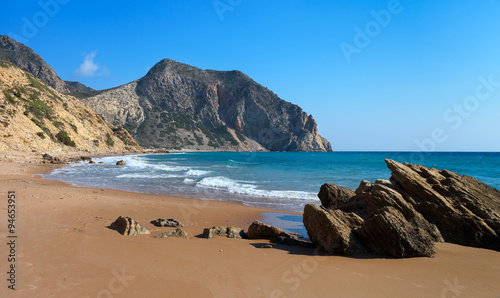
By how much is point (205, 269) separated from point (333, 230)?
10.4 feet

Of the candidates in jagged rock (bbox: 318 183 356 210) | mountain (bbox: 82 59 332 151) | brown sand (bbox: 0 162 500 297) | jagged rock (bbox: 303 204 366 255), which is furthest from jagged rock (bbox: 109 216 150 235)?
mountain (bbox: 82 59 332 151)

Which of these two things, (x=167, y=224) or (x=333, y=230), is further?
(x=167, y=224)

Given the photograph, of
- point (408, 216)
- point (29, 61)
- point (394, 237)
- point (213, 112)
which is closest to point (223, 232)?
point (394, 237)

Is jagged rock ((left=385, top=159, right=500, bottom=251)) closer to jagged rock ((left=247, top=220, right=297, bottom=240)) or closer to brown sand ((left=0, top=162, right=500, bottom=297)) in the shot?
brown sand ((left=0, top=162, right=500, bottom=297))

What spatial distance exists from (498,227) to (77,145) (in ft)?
188

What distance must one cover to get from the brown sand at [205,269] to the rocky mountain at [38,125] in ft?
94.3

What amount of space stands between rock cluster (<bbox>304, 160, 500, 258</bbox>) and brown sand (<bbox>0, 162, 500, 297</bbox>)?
1.40 ft

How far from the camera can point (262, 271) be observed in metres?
4.93

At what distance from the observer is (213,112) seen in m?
163

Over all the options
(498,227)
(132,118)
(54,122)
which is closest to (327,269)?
(498,227)

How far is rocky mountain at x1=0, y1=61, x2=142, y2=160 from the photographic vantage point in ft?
105

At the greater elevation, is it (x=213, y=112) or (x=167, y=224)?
(x=213, y=112)

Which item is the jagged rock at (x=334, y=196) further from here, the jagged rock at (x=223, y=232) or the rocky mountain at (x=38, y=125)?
the rocky mountain at (x=38, y=125)

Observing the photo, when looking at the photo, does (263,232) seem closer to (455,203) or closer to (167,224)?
(167,224)
